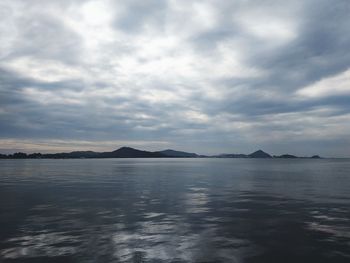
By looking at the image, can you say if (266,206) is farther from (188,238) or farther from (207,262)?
(207,262)

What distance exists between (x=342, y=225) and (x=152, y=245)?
50.0 feet

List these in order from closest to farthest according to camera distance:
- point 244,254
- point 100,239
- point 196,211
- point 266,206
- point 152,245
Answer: point 244,254 < point 152,245 < point 100,239 < point 196,211 < point 266,206

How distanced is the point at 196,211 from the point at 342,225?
493 inches

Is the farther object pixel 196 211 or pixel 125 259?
pixel 196 211

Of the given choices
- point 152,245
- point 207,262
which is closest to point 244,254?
point 207,262

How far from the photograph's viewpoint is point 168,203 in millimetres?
35625

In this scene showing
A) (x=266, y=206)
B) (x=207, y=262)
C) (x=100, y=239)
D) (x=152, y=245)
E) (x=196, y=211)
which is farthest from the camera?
(x=266, y=206)

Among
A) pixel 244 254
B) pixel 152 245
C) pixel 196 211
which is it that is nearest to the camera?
pixel 244 254

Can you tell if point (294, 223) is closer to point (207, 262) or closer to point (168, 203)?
point (207, 262)

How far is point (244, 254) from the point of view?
17172 millimetres

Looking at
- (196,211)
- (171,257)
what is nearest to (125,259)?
(171,257)

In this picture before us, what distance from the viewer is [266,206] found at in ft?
111

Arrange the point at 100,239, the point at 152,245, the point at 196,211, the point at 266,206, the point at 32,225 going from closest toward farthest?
the point at 152,245, the point at 100,239, the point at 32,225, the point at 196,211, the point at 266,206

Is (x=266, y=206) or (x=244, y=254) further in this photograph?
(x=266, y=206)
